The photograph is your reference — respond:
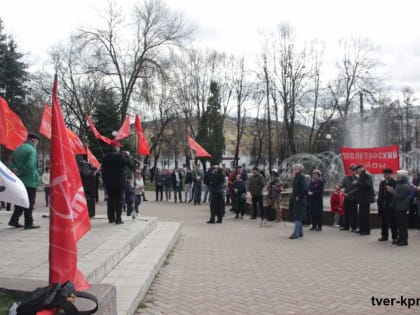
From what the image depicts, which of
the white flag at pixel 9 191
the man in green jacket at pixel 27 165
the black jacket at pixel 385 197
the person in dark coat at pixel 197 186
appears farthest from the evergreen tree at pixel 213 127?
the white flag at pixel 9 191

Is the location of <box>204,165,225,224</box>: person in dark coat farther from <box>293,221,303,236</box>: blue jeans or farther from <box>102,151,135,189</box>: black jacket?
<box>102,151,135,189</box>: black jacket

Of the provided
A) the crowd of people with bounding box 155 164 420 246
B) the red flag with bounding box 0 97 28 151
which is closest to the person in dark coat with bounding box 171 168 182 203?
the crowd of people with bounding box 155 164 420 246

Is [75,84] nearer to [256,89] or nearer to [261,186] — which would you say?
[256,89]

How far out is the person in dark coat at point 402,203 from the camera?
988cm

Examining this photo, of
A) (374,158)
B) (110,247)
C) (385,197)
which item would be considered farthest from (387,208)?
(110,247)

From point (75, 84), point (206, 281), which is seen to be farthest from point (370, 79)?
point (206, 281)

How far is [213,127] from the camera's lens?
2115 inches

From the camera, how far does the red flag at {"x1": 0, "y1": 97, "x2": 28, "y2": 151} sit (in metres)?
8.59

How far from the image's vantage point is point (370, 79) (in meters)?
42.5

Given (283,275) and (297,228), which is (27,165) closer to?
(283,275)

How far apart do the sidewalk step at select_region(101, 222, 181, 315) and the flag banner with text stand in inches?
282

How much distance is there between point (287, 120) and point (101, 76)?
1849 centimetres

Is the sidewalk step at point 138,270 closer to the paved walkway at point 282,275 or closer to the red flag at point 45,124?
the paved walkway at point 282,275

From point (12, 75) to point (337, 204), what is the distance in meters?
30.6
